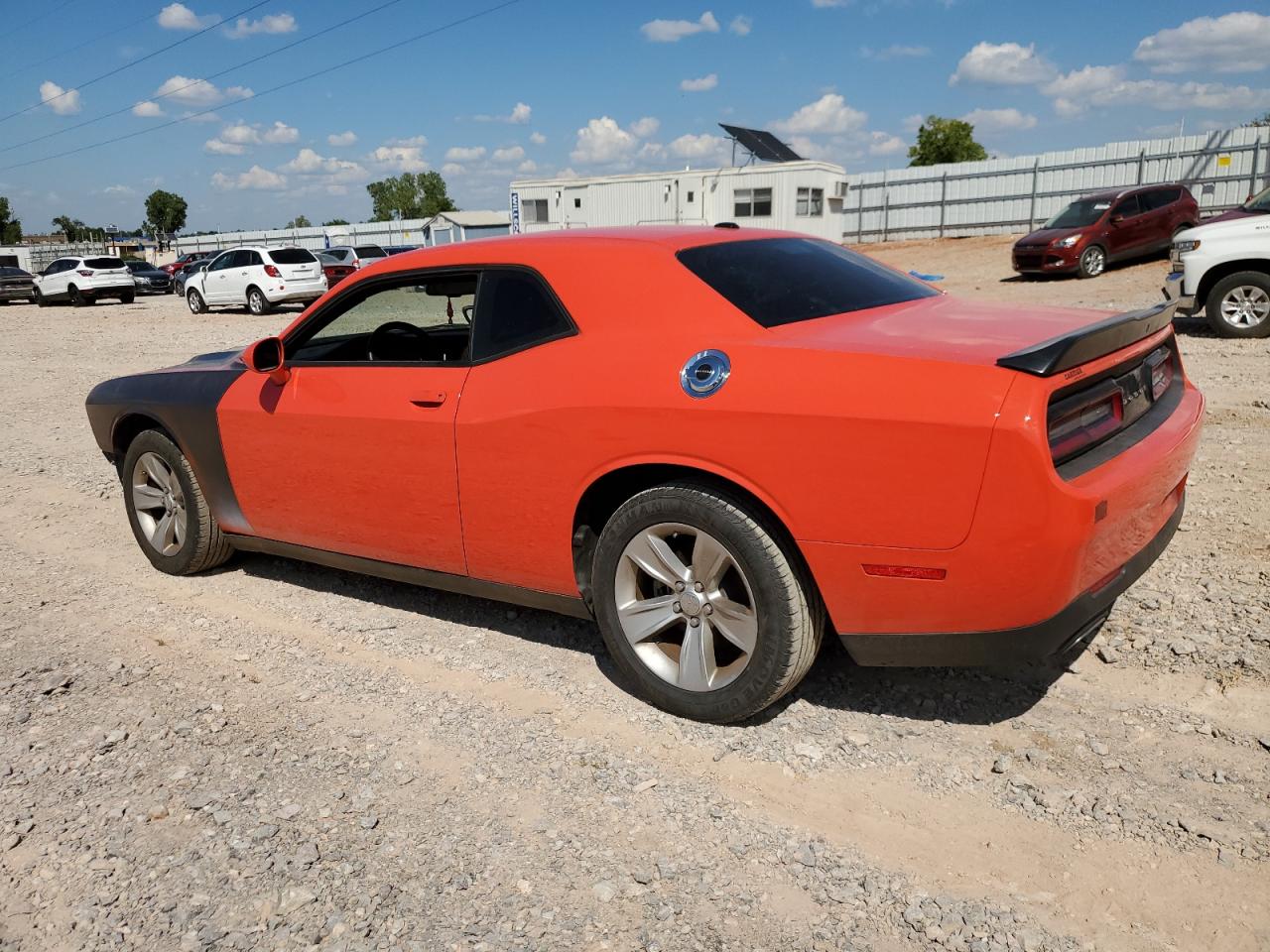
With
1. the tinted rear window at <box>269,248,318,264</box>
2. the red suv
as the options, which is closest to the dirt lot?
the red suv

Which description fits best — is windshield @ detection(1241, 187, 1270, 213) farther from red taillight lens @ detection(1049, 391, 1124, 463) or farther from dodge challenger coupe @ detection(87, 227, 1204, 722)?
red taillight lens @ detection(1049, 391, 1124, 463)

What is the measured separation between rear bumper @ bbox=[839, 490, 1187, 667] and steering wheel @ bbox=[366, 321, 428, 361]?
2282 millimetres

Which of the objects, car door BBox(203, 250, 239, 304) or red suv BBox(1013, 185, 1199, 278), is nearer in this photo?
red suv BBox(1013, 185, 1199, 278)

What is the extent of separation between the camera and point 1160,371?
3455 millimetres

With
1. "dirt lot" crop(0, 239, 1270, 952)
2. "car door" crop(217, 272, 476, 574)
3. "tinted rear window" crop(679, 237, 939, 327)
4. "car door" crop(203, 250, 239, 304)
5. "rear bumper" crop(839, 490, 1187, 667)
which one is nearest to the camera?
"dirt lot" crop(0, 239, 1270, 952)

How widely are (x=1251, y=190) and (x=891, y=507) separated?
103 ft

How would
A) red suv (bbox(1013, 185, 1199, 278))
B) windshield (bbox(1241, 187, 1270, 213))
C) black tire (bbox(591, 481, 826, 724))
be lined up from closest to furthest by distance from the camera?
black tire (bbox(591, 481, 826, 724)) → windshield (bbox(1241, 187, 1270, 213)) → red suv (bbox(1013, 185, 1199, 278))

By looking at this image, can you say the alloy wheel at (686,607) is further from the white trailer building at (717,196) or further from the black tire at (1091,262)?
the white trailer building at (717,196)

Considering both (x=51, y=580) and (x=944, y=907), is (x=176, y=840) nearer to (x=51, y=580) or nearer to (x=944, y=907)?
(x=944, y=907)

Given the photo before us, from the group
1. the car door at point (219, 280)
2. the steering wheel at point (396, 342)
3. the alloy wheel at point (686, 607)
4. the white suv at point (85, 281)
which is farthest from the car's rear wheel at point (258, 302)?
the alloy wheel at point (686, 607)

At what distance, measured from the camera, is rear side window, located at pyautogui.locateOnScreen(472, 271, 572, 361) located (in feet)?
11.5

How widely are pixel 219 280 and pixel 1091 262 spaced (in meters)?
19.7

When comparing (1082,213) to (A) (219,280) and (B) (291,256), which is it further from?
(A) (219,280)

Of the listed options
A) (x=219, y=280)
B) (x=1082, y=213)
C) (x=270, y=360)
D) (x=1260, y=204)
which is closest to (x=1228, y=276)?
(x=1260, y=204)
